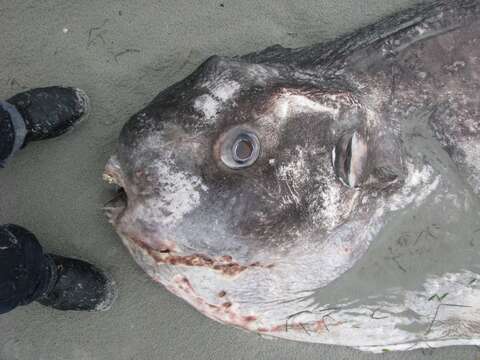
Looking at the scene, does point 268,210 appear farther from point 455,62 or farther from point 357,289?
point 455,62

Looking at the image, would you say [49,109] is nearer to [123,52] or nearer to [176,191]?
[123,52]

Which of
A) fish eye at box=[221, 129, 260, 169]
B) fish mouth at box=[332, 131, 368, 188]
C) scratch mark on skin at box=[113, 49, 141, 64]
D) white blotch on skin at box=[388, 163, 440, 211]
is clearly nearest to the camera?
fish eye at box=[221, 129, 260, 169]

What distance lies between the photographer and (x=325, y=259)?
2.79m

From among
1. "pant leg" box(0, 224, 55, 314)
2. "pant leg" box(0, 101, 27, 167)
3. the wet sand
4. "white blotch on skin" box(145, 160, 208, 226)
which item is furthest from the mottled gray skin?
"pant leg" box(0, 101, 27, 167)

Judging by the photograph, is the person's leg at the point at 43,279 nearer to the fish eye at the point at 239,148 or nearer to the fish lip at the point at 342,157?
the fish eye at the point at 239,148

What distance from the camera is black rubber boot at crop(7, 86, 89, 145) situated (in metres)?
3.05

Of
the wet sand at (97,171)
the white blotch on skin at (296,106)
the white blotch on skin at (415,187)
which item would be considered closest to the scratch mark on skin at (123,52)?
the wet sand at (97,171)

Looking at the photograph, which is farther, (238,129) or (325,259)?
(325,259)

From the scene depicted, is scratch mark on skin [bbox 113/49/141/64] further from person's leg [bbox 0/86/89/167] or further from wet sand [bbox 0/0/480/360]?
person's leg [bbox 0/86/89/167]

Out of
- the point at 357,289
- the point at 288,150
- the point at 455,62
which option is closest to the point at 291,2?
the point at 455,62

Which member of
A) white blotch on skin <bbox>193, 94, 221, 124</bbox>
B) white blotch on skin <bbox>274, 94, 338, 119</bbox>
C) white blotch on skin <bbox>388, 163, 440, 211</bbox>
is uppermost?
white blotch on skin <bbox>274, 94, 338, 119</bbox>

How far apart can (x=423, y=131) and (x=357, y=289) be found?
957 mm

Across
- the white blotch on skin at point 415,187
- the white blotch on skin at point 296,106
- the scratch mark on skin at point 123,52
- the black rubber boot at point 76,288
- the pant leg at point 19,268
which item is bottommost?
the black rubber boot at point 76,288

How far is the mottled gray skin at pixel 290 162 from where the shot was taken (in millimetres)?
A: 2365
